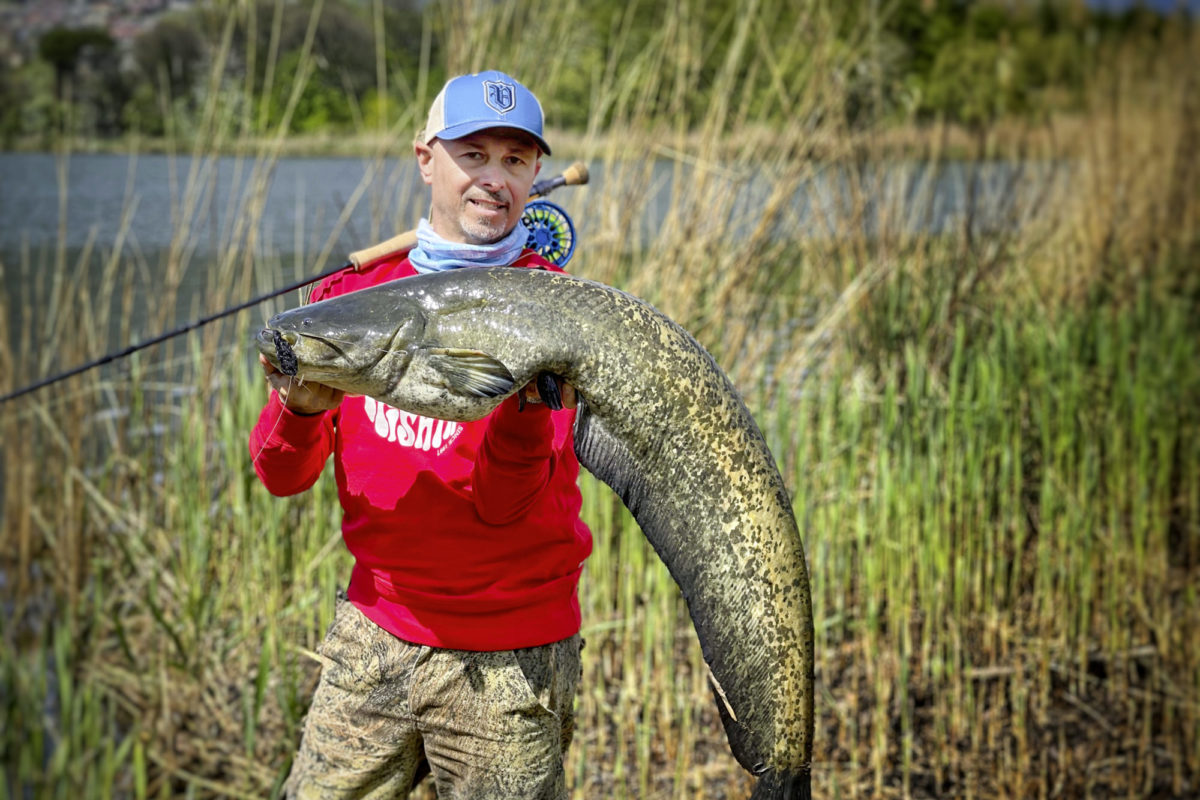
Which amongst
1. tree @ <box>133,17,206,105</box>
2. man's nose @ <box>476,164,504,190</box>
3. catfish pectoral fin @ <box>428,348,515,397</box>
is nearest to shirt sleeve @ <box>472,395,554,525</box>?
catfish pectoral fin @ <box>428,348,515,397</box>

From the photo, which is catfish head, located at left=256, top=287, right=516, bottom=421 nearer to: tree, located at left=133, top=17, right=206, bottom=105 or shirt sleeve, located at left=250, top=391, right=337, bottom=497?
shirt sleeve, located at left=250, top=391, right=337, bottom=497

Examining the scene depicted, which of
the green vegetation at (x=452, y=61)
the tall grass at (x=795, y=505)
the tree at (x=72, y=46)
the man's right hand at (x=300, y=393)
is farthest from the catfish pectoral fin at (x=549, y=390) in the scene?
the tree at (x=72, y=46)

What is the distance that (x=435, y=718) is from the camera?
1.75 meters

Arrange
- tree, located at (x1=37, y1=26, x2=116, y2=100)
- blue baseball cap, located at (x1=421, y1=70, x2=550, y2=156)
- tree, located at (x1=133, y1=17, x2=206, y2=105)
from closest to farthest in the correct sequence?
blue baseball cap, located at (x1=421, y1=70, x2=550, y2=156) → tree, located at (x1=133, y1=17, x2=206, y2=105) → tree, located at (x1=37, y1=26, x2=116, y2=100)

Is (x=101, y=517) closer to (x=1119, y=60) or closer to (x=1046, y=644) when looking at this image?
(x=1046, y=644)

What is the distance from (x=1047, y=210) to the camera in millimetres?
6336

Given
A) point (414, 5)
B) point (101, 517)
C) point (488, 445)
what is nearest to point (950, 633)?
point (488, 445)

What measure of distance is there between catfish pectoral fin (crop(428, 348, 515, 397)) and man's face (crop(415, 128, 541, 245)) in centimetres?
32

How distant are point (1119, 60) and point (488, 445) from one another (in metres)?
6.84

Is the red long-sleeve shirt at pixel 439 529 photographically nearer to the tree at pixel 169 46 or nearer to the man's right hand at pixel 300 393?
the man's right hand at pixel 300 393

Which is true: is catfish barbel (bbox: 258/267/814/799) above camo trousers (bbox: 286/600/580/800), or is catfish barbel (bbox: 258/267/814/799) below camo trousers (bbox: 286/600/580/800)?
above

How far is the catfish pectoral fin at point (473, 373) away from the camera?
140 centimetres

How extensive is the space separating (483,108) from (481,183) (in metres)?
0.11

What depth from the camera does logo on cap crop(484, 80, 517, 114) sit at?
65.1 inches
